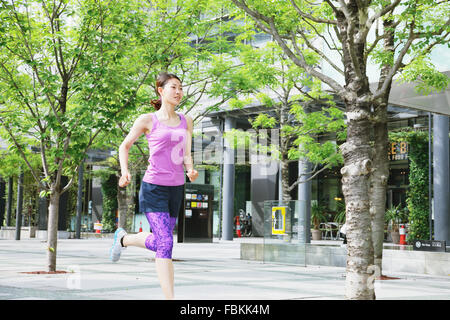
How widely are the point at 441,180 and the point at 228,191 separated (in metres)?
12.4

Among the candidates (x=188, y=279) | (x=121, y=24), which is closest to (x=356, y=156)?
(x=188, y=279)

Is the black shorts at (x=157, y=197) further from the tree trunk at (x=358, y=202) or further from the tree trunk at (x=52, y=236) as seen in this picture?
the tree trunk at (x=52, y=236)

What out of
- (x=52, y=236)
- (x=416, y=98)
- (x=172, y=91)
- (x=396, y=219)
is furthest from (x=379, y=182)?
(x=396, y=219)

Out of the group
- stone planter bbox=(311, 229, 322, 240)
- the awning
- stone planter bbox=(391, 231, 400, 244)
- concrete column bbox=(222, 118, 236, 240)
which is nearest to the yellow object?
the awning

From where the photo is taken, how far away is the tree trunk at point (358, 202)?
6406mm

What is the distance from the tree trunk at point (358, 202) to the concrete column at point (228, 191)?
2302 cm

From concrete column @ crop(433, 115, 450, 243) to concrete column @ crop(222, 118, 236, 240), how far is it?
11.6 metres

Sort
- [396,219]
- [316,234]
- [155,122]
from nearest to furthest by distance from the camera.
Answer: [155,122] → [396,219] → [316,234]

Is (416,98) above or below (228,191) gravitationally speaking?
above

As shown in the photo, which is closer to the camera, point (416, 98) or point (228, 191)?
point (416, 98)

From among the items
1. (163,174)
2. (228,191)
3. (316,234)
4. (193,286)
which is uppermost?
(228,191)

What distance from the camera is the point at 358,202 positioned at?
6.55 metres

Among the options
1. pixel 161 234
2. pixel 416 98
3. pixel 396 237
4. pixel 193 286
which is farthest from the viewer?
pixel 396 237

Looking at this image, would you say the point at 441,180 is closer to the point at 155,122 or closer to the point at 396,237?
the point at 396,237
